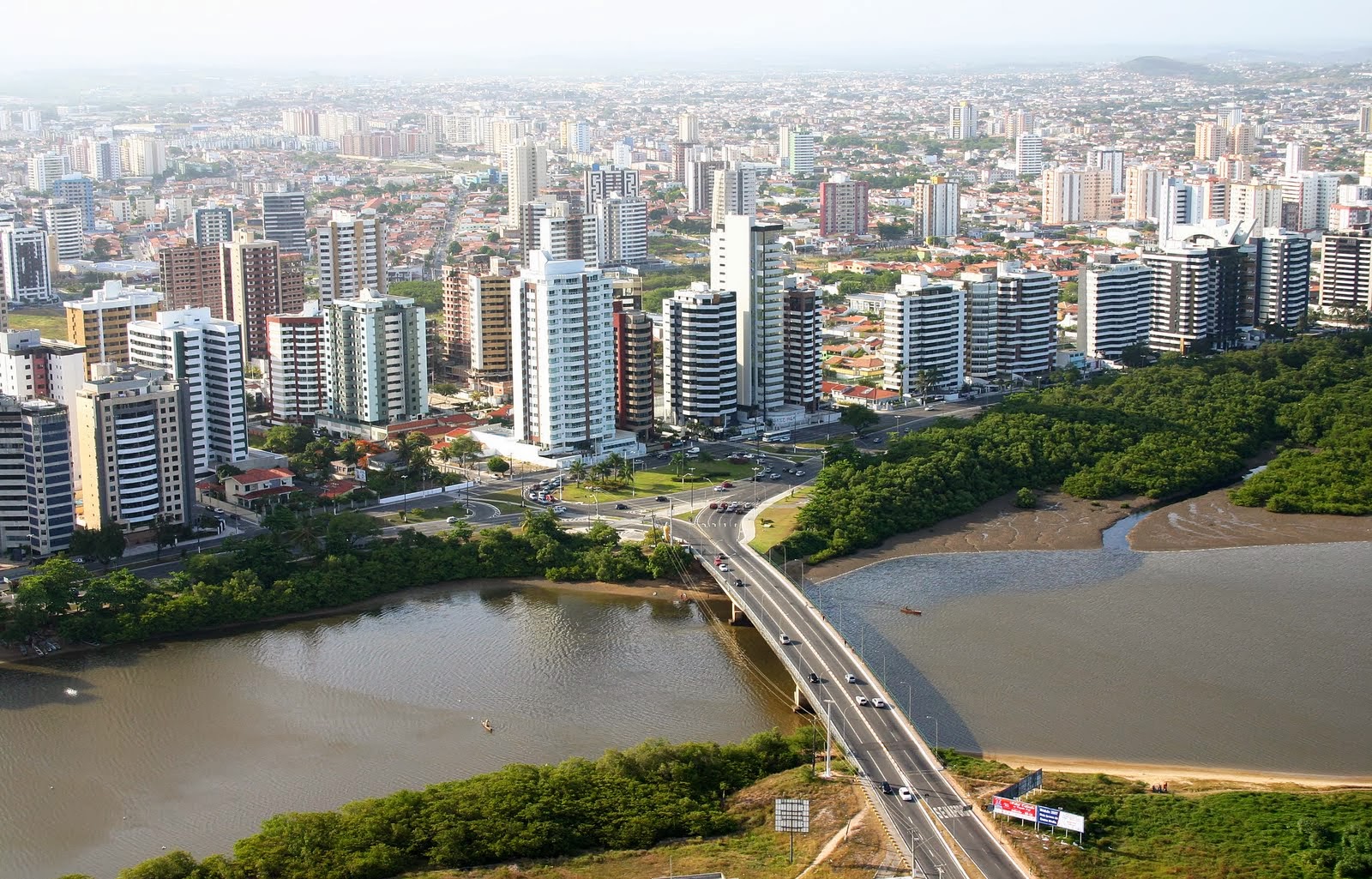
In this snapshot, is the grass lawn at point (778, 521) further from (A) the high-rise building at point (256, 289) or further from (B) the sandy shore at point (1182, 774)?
(A) the high-rise building at point (256, 289)

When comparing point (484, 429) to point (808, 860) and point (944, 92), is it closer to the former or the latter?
point (808, 860)

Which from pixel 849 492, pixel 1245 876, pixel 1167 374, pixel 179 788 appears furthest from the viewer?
pixel 1167 374

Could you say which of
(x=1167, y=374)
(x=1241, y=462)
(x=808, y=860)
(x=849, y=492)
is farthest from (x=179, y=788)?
(x=1167, y=374)

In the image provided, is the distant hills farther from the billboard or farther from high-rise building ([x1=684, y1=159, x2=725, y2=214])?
the billboard

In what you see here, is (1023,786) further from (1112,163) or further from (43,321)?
(1112,163)

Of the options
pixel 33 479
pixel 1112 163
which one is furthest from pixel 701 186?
pixel 33 479

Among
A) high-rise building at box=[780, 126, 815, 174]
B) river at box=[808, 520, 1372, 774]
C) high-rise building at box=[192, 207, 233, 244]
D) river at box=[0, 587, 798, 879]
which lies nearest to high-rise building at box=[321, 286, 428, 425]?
river at box=[0, 587, 798, 879]

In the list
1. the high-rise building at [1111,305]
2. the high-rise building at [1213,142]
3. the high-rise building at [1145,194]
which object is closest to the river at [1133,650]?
the high-rise building at [1111,305]
